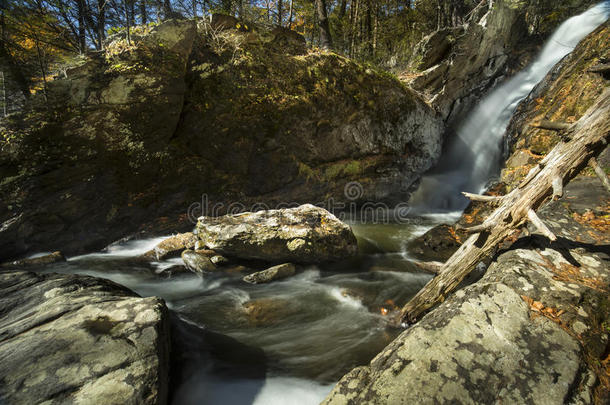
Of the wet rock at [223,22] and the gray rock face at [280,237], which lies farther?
the wet rock at [223,22]

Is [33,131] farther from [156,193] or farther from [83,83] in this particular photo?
[156,193]

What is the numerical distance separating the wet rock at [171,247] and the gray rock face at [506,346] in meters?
5.55

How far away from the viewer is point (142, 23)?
428 inches

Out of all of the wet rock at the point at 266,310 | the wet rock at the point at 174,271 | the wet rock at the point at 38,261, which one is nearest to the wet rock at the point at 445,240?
the wet rock at the point at 266,310

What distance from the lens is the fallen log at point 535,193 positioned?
283 cm

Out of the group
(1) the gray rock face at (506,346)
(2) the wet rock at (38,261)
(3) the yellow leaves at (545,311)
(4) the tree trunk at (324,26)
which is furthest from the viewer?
(4) the tree trunk at (324,26)

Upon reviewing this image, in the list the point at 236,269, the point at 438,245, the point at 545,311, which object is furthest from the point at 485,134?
the point at 236,269

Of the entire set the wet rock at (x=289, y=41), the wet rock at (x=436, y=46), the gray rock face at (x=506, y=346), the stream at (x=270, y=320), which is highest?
the wet rock at (x=436, y=46)

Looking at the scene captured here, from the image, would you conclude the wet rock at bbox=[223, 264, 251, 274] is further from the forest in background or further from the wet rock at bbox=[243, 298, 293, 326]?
the forest in background

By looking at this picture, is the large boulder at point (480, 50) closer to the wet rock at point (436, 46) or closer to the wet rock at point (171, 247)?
the wet rock at point (436, 46)

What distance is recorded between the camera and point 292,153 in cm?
842

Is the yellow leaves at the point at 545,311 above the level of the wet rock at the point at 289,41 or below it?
below

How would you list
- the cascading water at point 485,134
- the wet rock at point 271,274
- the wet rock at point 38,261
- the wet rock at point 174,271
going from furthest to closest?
1. the cascading water at point 485,134
2. the wet rock at point 174,271
3. the wet rock at point 38,261
4. the wet rock at point 271,274

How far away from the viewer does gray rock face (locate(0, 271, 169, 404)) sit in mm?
1883
